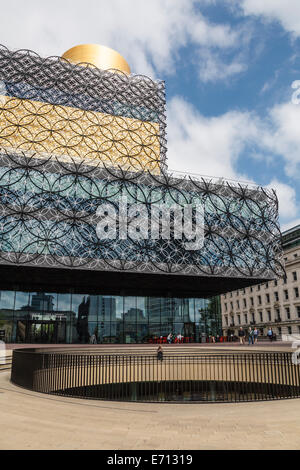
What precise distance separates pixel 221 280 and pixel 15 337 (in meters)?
22.7

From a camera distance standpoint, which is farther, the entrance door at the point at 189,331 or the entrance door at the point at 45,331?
the entrance door at the point at 189,331

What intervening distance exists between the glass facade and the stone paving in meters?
29.0

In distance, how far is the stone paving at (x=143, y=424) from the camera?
22.5 ft

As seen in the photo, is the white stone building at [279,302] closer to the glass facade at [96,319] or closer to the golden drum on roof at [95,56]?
the glass facade at [96,319]

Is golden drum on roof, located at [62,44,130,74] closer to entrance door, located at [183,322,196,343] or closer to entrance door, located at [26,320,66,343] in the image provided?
entrance door, located at [26,320,66,343]

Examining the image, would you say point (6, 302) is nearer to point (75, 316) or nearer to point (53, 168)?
point (75, 316)

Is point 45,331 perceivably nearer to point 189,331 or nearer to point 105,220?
point 105,220

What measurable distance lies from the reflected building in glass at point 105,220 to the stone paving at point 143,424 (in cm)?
2284

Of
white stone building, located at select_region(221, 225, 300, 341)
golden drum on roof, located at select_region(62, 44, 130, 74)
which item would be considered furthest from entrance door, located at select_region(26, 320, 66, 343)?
white stone building, located at select_region(221, 225, 300, 341)

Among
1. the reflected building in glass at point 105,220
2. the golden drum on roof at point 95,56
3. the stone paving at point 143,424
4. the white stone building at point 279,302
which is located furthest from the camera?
the white stone building at point 279,302

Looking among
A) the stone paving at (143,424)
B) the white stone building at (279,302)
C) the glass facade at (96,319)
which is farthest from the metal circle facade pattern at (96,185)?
the white stone building at (279,302)

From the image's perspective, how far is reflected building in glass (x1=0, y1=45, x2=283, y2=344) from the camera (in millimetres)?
34125

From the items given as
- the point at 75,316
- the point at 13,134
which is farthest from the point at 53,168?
Answer: the point at 75,316

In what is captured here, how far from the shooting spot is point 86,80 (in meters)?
50.3
